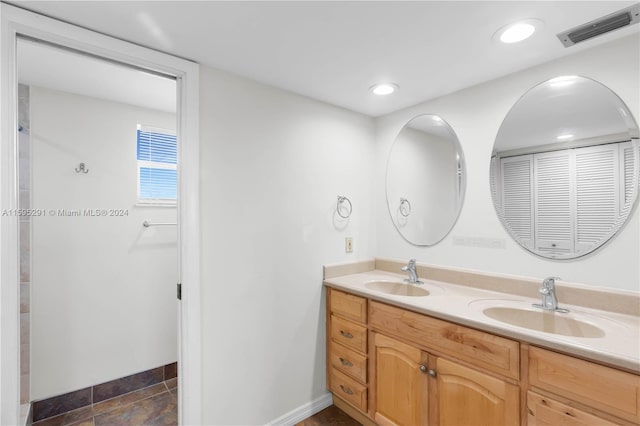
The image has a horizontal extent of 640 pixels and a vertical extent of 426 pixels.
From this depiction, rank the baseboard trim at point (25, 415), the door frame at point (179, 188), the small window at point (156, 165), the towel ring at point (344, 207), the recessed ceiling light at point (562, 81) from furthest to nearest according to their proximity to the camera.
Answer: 1. the small window at point (156, 165)
2. the towel ring at point (344, 207)
3. the baseboard trim at point (25, 415)
4. the recessed ceiling light at point (562, 81)
5. the door frame at point (179, 188)

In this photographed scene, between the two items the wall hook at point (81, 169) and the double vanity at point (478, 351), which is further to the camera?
the wall hook at point (81, 169)

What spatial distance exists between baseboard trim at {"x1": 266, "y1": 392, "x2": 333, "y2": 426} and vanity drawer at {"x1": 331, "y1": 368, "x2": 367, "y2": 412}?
4.9 inches

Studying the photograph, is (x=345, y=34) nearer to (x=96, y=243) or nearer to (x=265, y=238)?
(x=265, y=238)

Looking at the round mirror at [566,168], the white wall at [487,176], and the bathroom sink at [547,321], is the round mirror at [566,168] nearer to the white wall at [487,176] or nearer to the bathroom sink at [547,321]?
the white wall at [487,176]

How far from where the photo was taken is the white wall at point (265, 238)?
1.71 metres

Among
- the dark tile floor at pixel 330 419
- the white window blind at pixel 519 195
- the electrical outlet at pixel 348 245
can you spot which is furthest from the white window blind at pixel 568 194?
the dark tile floor at pixel 330 419

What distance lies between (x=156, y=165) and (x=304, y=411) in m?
2.24

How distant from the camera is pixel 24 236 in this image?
6.43 feet

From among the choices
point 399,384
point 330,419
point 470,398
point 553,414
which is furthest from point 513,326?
point 330,419

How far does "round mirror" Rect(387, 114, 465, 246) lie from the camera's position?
6.73 feet

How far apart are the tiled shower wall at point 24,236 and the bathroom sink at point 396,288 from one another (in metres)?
2.22

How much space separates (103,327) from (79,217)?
0.85 m

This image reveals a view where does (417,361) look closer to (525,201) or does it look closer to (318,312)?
(318,312)

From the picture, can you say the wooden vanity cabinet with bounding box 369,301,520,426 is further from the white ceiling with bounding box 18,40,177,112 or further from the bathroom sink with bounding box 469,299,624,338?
the white ceiling with bounding box 18,40,177,112
